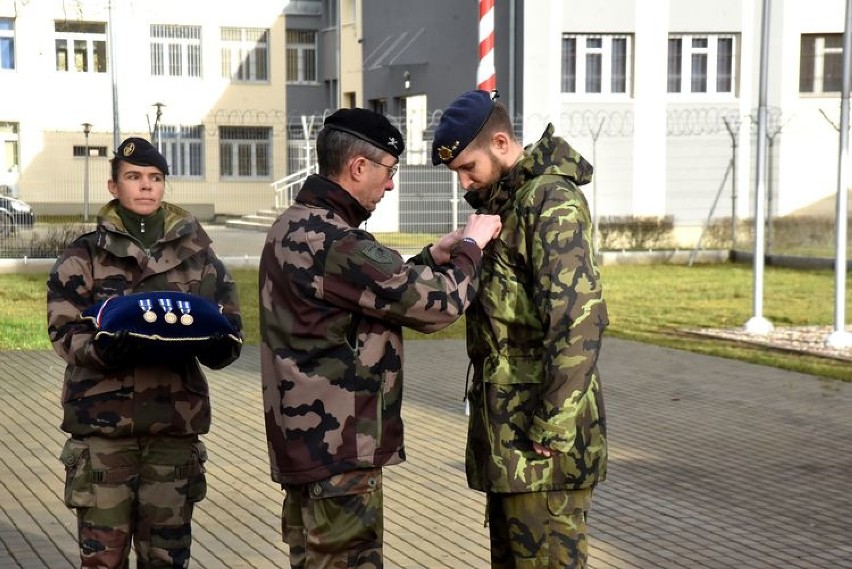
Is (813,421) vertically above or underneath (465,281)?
underneath

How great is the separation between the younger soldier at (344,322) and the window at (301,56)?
1816 inches

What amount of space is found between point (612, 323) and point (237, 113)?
108ft

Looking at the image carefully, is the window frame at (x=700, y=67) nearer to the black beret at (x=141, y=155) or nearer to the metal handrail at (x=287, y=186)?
the metal handrail at (x=287, y=186)

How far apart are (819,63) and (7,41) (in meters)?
28.1

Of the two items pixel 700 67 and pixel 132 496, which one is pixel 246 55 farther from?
pixel 132 496

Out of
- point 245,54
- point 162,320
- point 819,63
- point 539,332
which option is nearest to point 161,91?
point 245,54

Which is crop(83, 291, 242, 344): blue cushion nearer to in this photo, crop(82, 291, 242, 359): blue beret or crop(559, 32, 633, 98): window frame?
crop(82, 291, 242, 359): blue beret

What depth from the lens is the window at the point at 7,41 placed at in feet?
146

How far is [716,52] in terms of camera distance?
32031 millimetres

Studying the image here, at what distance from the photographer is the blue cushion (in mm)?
4238

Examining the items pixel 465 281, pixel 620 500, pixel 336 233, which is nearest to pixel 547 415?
pixel 465 281

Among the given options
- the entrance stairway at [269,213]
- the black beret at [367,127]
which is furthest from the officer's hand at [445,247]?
the entrance stairway at [269,213]

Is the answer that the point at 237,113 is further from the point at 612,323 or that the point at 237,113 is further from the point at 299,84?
the point at 612,323

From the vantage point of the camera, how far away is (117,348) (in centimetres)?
427
